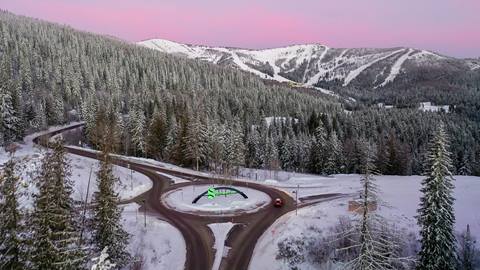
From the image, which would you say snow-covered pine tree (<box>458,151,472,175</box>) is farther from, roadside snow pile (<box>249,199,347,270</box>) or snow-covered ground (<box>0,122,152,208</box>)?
snow-covered ground (<box>0,122,152,208</box>)

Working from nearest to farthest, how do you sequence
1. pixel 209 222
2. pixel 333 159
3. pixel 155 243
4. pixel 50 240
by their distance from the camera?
pixel 50 240
pixel 155 243
pixel 209 222
pixel 333 159

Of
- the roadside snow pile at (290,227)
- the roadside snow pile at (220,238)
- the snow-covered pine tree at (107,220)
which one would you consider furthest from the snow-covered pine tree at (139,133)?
the snow-covered pine tree at (107,220)

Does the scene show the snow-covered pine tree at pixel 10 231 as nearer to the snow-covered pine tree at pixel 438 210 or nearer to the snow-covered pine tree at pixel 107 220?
the snow-covered pine tree at pixel 107 220

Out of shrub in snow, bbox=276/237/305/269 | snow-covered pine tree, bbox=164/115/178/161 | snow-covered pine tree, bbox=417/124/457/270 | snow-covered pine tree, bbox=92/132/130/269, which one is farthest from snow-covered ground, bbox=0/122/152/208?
snow-covered pine tree, bbox=417/124/457/270

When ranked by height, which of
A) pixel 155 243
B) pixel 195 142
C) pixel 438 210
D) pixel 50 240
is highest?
pixel 50 240

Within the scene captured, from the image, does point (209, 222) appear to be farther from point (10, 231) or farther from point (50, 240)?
point (50, 240)

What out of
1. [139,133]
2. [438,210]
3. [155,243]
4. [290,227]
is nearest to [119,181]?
[155,243]

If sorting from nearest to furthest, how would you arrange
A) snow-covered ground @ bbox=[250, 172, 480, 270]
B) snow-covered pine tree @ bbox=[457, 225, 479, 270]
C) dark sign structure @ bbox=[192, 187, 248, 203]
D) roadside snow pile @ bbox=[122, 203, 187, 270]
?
1. roadside snow pile @ bbox=[122, 203, 187, 270]
2. snow-covered pine tree @ bbox=[457, 225, 479, 270]
3. snow-covered ground @ bbox=[250, 172, 480, 270]
4. dark sign structure @ bbox=[192, 187, 248, 203]
